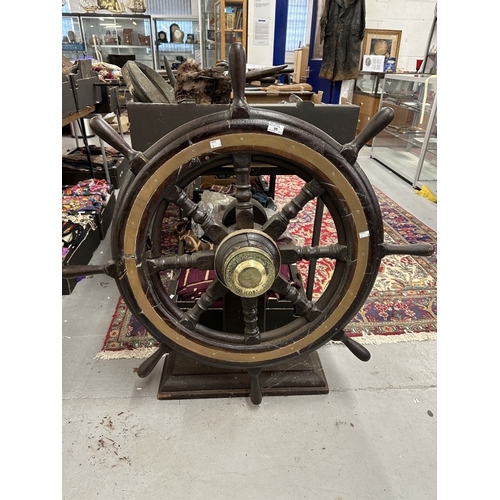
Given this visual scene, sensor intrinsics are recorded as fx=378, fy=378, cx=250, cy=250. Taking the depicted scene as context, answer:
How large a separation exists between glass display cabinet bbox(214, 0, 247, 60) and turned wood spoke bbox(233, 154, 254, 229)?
4.33 m

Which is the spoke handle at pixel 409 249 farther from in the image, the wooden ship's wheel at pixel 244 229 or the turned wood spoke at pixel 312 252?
the turned wood spoke at pixel 312 252

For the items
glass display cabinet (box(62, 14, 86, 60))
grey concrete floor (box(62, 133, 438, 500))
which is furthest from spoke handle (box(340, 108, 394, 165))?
glass display cabinet (box(62, 14, 86, 60))

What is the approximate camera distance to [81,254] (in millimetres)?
2010

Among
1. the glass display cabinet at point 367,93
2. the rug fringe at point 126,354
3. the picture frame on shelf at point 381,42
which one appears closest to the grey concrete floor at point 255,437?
the rug fringe at point 126,354

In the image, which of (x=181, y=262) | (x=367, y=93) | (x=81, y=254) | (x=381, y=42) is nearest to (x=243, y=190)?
(x=181, y=262)

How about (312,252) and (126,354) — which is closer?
(312,252)

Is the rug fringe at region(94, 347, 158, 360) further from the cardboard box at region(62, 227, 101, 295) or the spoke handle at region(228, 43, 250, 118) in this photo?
the spoke handle at region(228, 43, 250, 118)

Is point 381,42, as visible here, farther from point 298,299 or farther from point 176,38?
point 298,299

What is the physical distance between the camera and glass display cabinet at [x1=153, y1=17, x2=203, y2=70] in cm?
589

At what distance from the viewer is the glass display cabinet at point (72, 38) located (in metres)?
5.63

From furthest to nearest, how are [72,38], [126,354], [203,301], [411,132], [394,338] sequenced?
[72,38]
[411,132]
[394,338]
[126,354]
[203,301]

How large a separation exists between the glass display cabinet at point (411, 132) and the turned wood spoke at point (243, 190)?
286 cm

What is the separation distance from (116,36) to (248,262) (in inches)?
247

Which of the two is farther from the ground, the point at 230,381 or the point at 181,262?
the point at 181,262
